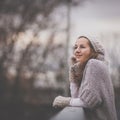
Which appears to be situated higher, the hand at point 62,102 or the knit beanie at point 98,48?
the knit beanie at point 98,48

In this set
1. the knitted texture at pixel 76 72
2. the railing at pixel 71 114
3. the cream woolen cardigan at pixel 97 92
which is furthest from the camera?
the knitted texture at pixel 76 72

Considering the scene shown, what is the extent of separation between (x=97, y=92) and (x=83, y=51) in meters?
0.24

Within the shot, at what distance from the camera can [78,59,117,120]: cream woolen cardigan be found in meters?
3.17

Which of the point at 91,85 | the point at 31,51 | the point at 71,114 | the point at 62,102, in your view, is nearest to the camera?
the point at 71,114

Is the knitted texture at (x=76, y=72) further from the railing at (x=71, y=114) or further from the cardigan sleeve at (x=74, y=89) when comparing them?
the railing at (x=71, y=114)

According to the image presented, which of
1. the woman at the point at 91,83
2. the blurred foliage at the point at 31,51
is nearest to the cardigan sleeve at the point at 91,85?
the woman at the point at 91,83

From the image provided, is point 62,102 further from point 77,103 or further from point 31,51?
point 31,51

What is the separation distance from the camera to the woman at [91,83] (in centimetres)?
318

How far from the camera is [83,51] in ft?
11.0

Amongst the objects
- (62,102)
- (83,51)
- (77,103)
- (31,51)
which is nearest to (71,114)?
(77,103)

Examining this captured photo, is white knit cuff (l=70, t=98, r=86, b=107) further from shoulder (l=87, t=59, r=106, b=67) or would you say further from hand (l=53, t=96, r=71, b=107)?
shoulder (l=87, t=59, r=106, b=67)

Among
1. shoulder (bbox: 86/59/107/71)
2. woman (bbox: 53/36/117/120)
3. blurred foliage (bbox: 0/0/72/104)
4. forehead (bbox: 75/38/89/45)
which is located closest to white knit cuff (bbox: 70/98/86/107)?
woman (bbox: 53/36/117/120)

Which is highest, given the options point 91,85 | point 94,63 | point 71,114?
point 94,63

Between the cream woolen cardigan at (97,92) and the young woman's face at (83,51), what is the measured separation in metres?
0.05
